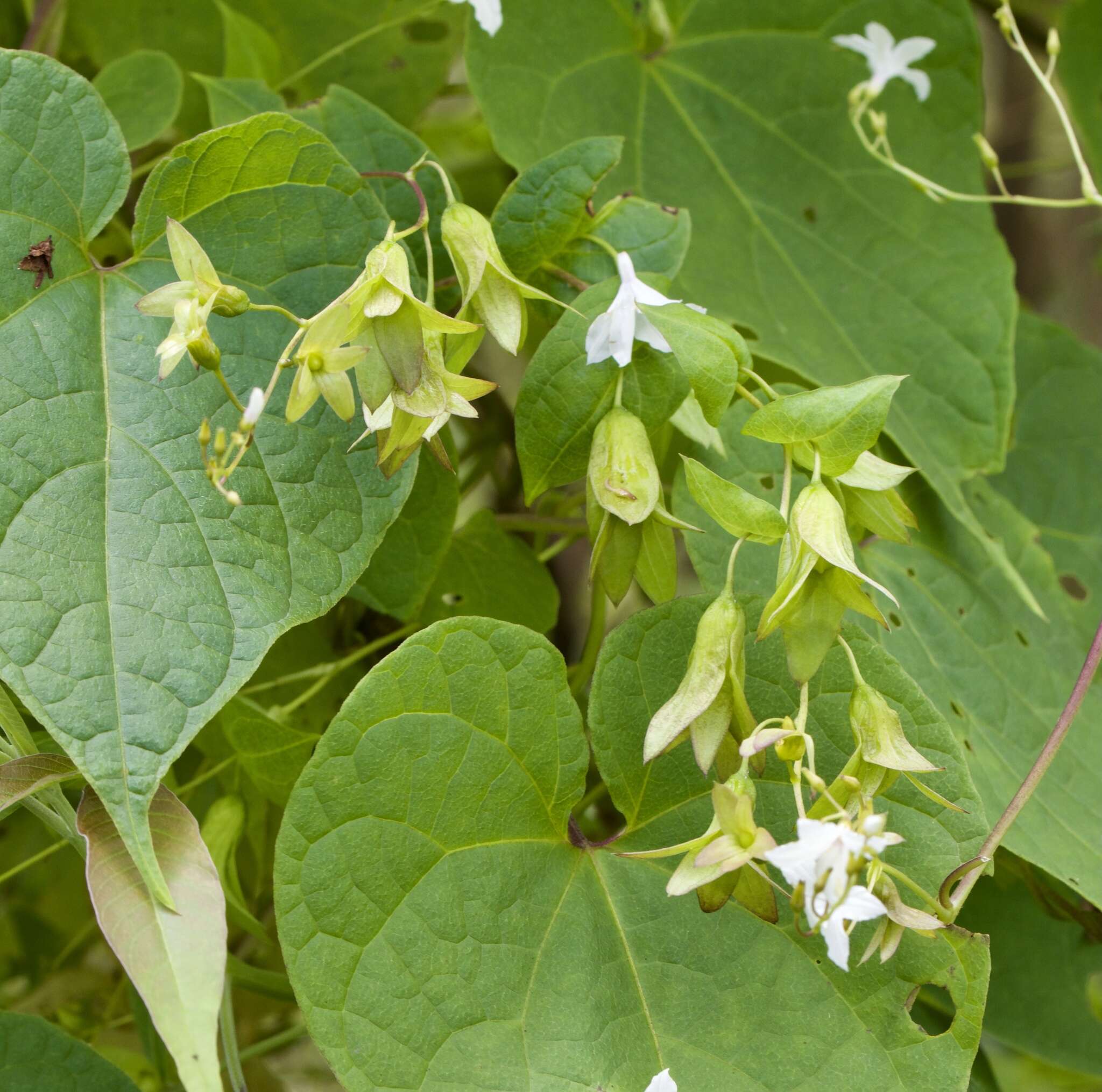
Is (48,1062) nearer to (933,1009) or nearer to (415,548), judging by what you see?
(415,548)

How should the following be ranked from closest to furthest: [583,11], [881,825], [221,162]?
[881,825], [221,162], [583,11]

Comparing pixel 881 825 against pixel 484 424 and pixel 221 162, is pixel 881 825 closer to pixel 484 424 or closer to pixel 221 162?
pixel 221 162

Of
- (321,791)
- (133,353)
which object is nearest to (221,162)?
(133,353)

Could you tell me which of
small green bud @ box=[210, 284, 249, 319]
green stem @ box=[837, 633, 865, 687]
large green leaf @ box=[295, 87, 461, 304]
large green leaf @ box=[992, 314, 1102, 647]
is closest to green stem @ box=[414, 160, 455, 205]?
large green leaf @ box=[295, 87, 461, 304]

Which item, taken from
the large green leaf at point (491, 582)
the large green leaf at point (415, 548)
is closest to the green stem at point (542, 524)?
the large green leaf at point (491, 582)

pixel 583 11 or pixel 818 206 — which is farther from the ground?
pixel 583 11

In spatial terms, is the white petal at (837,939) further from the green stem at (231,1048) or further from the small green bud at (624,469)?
the green stem at (231,1048)
